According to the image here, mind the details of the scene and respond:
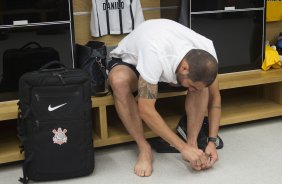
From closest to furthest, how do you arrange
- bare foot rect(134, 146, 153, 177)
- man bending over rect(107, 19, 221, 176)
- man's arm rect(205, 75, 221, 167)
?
man bending over rect(107, 19, 221, 176), bare foot rect(134, 146, 153, 177), man's arm rect(205, 75, 221, 167)

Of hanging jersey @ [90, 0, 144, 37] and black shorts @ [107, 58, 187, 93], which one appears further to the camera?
hanging jersey @ [90, 0, 144, 37]

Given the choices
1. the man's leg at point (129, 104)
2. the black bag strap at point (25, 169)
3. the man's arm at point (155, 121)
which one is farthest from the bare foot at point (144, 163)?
the black bag strap at point (25, 169)

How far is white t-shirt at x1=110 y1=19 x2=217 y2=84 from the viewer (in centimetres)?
169

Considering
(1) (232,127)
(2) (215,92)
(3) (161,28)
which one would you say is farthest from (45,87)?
(1) (232,127)

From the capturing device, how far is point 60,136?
5.68 ft

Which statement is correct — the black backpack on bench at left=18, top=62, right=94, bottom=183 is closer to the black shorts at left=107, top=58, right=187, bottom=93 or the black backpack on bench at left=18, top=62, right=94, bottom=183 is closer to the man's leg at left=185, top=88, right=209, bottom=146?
the black shorts at left=107, top=58, right=187, bottom=93

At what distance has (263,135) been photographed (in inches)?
→ 89.0

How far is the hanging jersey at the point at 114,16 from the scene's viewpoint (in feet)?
7.73

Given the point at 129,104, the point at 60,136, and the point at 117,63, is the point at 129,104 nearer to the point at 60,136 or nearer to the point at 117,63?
the point at 117,63

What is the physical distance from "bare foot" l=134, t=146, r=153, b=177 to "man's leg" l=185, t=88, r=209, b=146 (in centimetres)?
21

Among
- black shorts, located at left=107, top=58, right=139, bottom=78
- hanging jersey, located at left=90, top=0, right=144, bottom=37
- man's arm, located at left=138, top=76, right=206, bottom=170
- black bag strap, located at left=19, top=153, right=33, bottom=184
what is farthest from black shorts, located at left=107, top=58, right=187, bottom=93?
black bag strap, located at left=19, top=153, right=33, bottom=184

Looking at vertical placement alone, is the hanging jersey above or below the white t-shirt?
above

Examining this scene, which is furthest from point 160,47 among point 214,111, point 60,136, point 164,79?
point 60,136

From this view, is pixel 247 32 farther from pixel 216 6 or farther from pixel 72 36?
pixel 72 36
